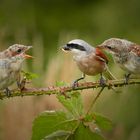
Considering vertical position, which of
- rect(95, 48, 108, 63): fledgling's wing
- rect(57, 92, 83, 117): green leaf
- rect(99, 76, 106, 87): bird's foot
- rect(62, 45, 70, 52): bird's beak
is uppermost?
rect(62, 45, 70, 52): bird's beak

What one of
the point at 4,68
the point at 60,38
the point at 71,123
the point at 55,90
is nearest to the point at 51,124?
the point at 71,123

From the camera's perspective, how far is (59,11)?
1000 cm

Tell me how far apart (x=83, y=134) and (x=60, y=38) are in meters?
5.18

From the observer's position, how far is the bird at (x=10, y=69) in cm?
297

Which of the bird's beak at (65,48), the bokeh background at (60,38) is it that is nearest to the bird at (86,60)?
the bird's beak at (65,48)

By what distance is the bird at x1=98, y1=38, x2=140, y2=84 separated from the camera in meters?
2.95

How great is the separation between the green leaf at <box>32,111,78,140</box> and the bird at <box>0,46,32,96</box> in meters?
0.18

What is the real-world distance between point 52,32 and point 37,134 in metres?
6.52

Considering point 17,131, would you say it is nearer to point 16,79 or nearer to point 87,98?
point 87,98

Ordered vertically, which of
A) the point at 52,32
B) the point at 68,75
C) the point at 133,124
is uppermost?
the point at 52,32

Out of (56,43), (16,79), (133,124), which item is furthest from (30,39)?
(16,79)

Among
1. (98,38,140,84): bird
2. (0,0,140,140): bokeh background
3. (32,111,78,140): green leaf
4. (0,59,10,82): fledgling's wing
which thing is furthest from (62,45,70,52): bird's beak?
(0,0,140,140): bokeh background

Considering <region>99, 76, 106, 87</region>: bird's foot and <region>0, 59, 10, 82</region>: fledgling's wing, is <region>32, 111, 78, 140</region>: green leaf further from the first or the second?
<region>0, 59, 10, 82</region>: fledgling's wing

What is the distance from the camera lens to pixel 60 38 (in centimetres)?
788
